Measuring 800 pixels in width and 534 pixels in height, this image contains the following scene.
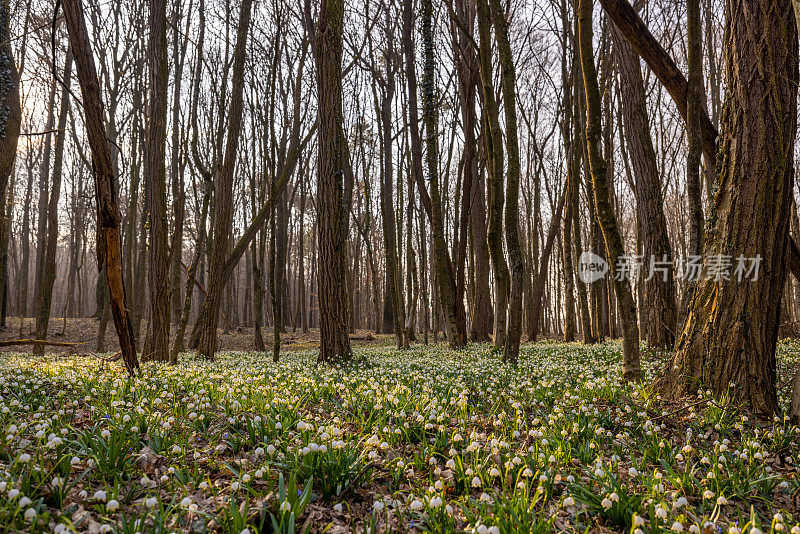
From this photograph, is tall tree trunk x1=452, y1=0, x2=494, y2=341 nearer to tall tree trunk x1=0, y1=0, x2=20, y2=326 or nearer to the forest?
the forest

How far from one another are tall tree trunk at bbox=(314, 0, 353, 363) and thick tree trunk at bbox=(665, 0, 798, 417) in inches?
223

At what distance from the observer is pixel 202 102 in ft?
55.7

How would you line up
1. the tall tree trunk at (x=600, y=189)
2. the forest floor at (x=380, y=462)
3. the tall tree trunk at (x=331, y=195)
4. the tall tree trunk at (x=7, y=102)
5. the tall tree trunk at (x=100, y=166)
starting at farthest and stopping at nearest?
the tall tree trunk at (x=331, y=195), the tall tree trunk at (x=600, y=189), the tall tree trunk at (x=7, y=102), the tall tree trunk at (x=100, y=166), the forest floor at (x=380, y=462)

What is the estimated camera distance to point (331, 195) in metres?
8.16

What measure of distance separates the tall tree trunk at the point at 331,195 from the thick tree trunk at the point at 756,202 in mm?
5652

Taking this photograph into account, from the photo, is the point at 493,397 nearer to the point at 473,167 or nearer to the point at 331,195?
the point at 331,195

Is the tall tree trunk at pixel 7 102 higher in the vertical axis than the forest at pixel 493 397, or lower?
higher

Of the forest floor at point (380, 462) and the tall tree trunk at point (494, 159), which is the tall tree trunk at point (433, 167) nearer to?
the tall tree trunk at point (494, 159)

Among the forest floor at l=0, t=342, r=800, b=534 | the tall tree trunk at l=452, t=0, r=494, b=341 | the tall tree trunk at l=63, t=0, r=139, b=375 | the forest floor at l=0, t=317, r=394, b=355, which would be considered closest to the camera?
the forest floor at l=0, t=342, r=800, b=534

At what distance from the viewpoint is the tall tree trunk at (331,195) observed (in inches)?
318

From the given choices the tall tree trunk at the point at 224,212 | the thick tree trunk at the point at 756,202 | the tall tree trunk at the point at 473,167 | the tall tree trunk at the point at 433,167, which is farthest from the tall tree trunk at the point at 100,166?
the tall tree trunk at the point at 473,167

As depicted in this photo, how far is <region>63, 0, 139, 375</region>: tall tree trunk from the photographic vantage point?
436cm

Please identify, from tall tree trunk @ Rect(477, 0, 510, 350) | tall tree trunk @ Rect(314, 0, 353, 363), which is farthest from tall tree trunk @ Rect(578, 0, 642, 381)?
tall tree trunk @ Rect(314, 0, 353, 363)

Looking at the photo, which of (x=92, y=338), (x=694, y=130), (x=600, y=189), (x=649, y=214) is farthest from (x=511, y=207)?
(x=92, y=338)
